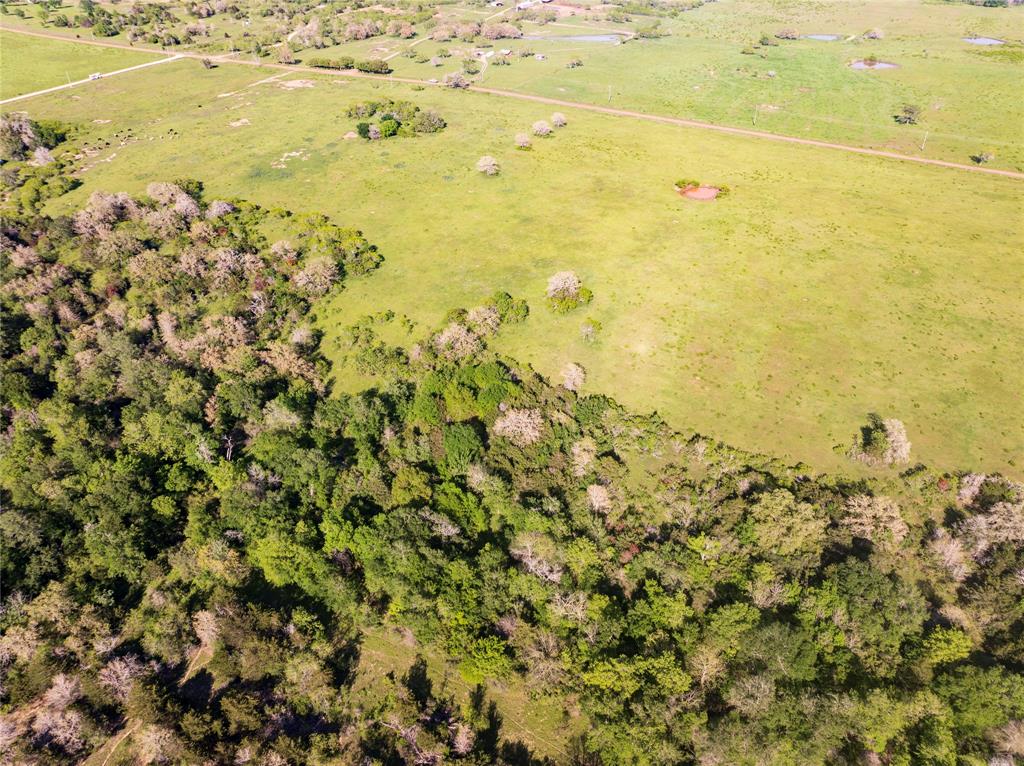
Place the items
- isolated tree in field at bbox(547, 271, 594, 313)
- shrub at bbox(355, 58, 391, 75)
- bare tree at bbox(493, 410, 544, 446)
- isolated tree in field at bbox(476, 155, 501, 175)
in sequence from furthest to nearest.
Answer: shrub at bbox(355, 58, 391, 75) → isolated tree in field at bbox(476, 155, 501, 175) → isolated tree in field at bbox(547, 271, 594, 313) → bare tree at bbox(493, 410, 544, 446)

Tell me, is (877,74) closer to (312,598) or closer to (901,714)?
(901,714)

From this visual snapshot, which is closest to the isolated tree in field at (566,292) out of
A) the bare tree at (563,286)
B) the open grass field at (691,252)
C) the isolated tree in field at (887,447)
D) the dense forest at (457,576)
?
the bare tree at (563,286)

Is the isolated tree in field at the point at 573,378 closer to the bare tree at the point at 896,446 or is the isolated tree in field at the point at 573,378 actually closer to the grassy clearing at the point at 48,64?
the bare tree at the point at 896,446

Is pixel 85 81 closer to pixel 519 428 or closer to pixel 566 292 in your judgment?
pixel 566 292

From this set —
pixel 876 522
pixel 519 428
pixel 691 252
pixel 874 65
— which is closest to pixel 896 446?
pixel 876 522

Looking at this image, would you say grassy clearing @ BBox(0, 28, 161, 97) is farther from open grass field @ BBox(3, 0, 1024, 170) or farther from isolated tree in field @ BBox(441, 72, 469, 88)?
isolated tree in field @ BBox(441, 72, 469, 88)

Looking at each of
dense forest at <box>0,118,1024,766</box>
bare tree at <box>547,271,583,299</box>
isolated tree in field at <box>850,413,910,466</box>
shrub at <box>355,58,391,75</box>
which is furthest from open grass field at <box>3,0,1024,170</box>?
dense forest at <box>0,118,1024,766</box>
